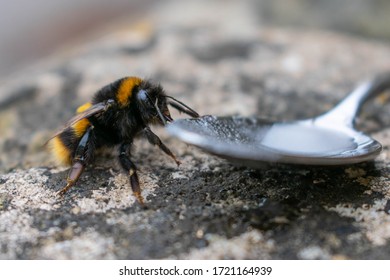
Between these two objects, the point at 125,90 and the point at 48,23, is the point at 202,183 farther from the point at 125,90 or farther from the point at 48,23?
the point at 48,23

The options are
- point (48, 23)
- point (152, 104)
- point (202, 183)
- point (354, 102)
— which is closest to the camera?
point (202, 183)

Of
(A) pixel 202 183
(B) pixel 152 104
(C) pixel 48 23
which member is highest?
(C) pixel 48 23

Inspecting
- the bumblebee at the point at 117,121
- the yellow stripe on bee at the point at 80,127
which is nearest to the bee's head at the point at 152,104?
the bumblebee at the point at 117,121

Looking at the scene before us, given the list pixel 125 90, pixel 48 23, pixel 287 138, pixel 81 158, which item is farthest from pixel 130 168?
pixel 48 23

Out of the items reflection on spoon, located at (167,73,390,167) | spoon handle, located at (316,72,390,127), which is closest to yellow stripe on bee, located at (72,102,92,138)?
reflection on spoon, located at (167,73,390,167)

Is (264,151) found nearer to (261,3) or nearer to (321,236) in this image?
(321,236)

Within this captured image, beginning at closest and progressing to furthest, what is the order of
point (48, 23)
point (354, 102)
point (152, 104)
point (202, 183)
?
point (202, 183), point (152, 104), point (354, 102), point (48, 23)

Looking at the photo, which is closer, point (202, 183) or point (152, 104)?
point (202, 183)

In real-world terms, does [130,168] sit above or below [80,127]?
below
